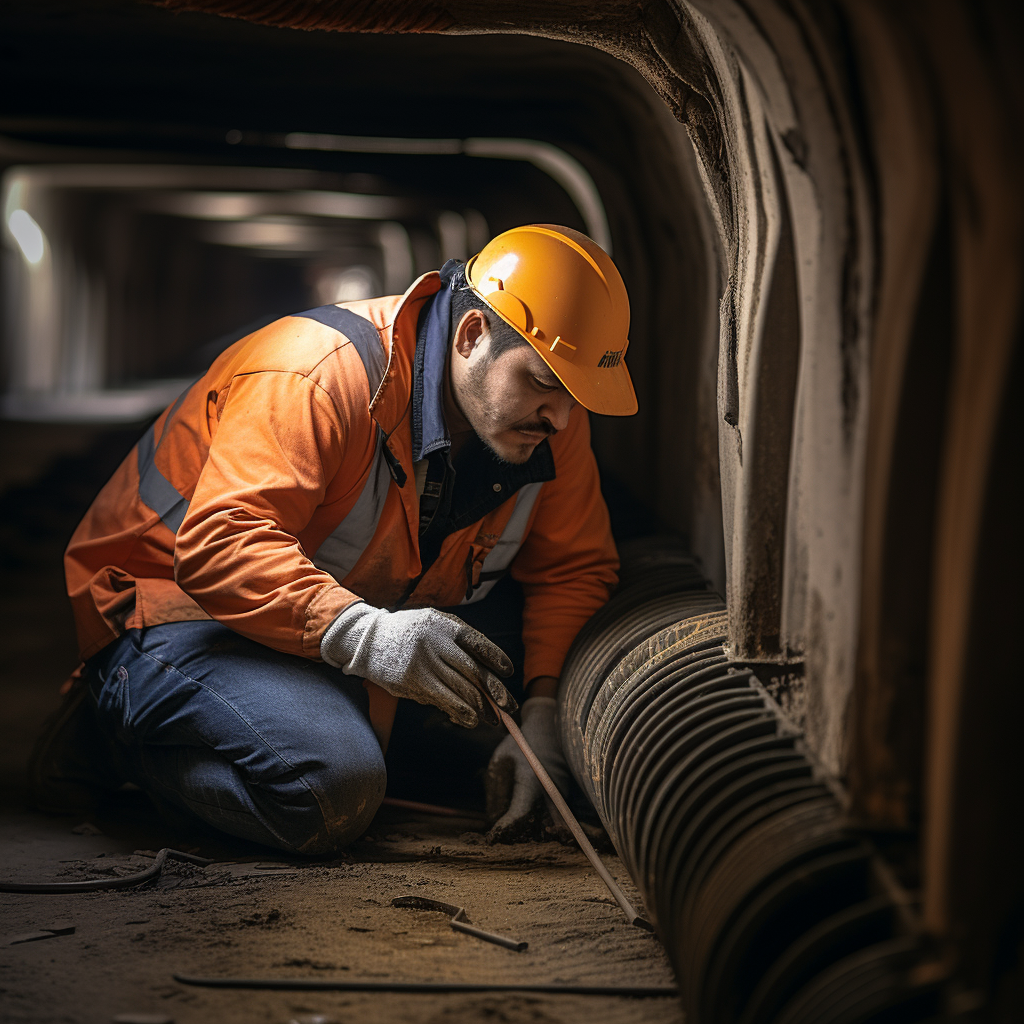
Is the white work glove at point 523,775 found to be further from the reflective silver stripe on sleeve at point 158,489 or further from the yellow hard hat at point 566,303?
the reflective silver stripe on sleeve at point 158,489

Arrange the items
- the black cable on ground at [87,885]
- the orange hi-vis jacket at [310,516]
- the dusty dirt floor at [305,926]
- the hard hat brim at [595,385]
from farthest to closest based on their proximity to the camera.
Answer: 1. the hard hat brim at [595,385]
2. the orange hi-vis jacket at [310,516]
3. the black cable on ground at [87,885]
4. the dusty dirt floor at [305,926]

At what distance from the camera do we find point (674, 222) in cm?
394

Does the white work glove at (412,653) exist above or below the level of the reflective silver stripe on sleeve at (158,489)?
below

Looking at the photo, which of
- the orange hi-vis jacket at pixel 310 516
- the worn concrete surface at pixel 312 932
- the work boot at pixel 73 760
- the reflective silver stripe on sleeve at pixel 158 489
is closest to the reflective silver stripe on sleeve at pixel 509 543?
the orange hi-vis jacket at pixel 310 516

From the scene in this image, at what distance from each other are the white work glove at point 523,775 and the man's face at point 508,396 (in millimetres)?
726

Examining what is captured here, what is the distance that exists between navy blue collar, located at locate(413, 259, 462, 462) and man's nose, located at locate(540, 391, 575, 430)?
257 mm

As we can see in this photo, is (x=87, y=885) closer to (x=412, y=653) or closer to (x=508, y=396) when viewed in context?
(x=412, y=653)

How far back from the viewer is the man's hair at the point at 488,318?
2.71 m

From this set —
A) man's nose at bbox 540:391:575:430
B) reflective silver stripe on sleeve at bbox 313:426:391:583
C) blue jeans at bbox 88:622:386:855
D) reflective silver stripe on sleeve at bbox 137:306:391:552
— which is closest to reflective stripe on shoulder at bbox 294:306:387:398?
reflective silver stripe on sleeve at bbox 137:306:391:552

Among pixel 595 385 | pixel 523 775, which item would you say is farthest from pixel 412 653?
pixel 595 385

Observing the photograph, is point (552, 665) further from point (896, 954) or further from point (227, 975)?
point (896, 954)

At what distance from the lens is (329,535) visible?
110 inches

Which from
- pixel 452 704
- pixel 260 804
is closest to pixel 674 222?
pixel 452 704

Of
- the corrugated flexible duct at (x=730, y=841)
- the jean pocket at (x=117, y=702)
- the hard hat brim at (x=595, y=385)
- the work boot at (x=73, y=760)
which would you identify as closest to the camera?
the corrugated flexible duct at (x=730, y=841)
